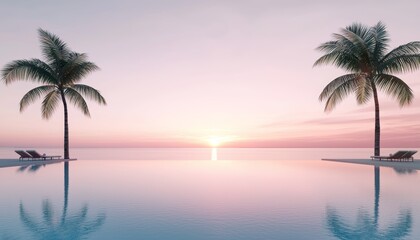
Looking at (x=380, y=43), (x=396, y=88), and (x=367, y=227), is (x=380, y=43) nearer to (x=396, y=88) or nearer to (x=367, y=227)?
(x=396, y=88)

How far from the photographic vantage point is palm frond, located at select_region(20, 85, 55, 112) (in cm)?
2138

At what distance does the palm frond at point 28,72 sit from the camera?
21141 mm

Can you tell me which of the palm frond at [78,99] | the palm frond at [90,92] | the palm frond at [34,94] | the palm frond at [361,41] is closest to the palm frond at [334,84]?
the palm frond at [361,41]

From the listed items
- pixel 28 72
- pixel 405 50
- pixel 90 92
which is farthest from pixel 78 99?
pixel 405 50

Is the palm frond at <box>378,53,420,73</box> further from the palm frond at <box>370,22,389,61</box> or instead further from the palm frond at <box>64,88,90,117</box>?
the palm frond at <box>64,88,90,117</box>

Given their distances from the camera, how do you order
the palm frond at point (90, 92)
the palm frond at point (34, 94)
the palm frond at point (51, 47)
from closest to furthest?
the palm frond at point (34, 94) → the palm frond at point (51, 47) → the palm frond at point (90, 92)

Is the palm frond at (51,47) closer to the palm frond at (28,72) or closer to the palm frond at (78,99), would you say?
the palm frond at (28,72)

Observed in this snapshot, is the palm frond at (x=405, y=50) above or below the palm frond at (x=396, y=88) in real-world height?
above

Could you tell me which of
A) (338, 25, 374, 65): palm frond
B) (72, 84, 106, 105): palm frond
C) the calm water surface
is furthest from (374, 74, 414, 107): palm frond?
(72, 84, 106, 105): palm frond

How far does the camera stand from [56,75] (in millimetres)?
22500

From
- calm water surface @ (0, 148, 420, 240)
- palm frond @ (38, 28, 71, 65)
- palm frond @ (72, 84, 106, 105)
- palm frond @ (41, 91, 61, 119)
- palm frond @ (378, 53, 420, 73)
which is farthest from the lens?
palm frond @ (72, 84, 106, 105)

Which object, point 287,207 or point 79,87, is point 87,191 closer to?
point 287,207

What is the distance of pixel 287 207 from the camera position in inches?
329

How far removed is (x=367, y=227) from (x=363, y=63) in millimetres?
17093
